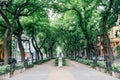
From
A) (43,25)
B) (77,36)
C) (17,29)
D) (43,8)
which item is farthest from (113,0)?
(77,36)

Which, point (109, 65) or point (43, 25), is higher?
point (43, 25)

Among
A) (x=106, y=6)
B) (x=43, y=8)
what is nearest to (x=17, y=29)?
(x=43, y=8)

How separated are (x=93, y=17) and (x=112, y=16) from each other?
49.5 feet

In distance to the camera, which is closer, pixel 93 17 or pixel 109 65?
pixel 109 65

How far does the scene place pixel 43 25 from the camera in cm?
5141

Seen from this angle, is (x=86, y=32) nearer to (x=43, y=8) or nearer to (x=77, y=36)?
(x=43, y=8)

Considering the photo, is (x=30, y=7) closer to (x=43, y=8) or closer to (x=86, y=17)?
(x=43, y=8)

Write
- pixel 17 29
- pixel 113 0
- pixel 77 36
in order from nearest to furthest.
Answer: pixel 113 0
pixel 17 29
pixel 77 36

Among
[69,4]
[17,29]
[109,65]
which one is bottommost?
[109,65]

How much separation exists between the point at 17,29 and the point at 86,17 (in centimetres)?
1052

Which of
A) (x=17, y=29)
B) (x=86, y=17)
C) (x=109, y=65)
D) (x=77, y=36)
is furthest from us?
(x=77, y=36)

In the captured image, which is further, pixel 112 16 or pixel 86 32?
pixel 86 32

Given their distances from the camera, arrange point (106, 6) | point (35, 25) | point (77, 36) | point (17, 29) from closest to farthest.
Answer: point (106, 6) → point (17, 29) → point (35, 25) → point (77, 36)

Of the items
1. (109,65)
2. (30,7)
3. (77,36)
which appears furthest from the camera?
(77,36)
